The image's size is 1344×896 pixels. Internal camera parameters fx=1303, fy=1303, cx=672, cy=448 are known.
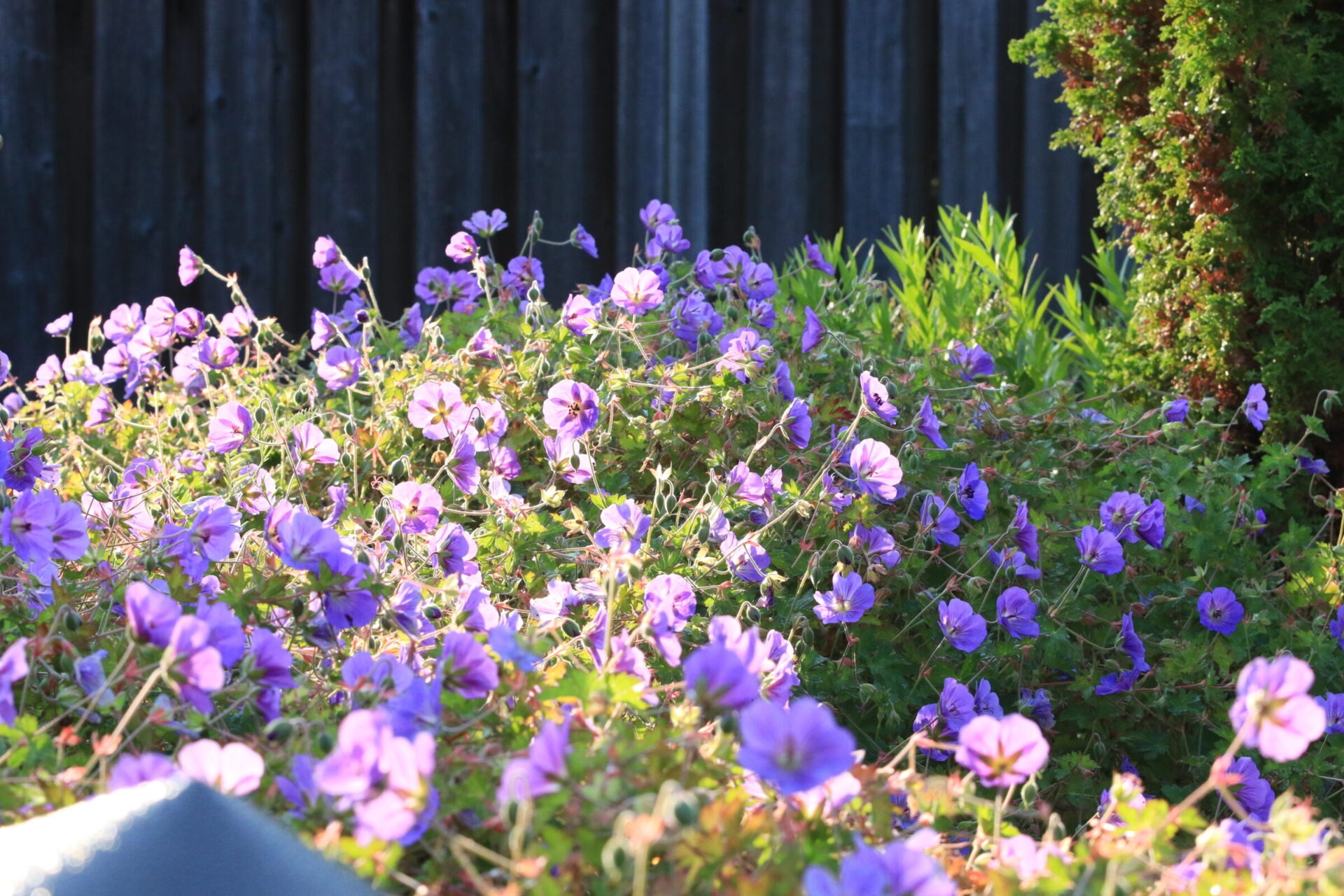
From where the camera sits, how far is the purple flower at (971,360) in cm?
239

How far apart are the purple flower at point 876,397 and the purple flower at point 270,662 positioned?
3.06 ft

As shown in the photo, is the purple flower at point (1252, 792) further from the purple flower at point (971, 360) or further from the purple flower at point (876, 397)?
the purple flower at point (971, 360)

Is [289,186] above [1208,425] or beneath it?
above

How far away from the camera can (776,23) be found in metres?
4.18

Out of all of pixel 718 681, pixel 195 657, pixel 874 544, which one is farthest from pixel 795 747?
pixel 874 544

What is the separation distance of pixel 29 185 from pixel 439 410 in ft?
9.27

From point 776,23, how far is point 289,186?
1.64 m

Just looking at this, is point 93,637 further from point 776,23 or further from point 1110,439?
point 776,23

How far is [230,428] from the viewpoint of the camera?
1955mm

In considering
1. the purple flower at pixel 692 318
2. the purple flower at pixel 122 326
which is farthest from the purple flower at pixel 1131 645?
the purple flower at pixel 122 326

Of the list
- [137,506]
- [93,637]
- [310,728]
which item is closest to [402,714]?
[310,728]

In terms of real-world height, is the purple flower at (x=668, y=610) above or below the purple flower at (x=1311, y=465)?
above

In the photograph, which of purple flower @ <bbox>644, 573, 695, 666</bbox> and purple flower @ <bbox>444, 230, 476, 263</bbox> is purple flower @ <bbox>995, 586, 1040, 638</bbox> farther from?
purple flower @ <bbox>444, 230, 476, 263</bbox>

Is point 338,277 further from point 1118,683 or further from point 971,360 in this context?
point 1118,683
